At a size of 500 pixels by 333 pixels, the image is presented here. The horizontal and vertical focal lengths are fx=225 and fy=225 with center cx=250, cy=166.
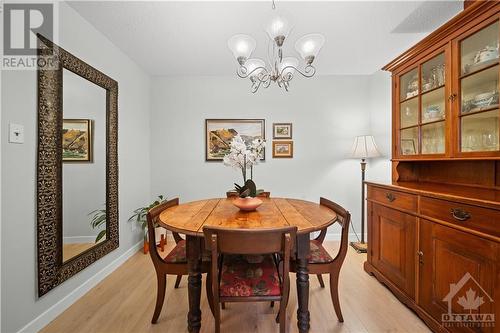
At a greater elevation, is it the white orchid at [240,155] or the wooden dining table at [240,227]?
the white orchid at [240,155]

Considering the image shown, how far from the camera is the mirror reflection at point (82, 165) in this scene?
70.4 inches

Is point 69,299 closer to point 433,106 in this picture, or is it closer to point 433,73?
point 433,106

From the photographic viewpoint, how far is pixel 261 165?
331 centimetres

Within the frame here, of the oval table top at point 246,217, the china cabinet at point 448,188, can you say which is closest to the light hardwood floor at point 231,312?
the china cabinet at point 448,188

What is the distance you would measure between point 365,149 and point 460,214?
1.69m

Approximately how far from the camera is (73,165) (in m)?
1.87

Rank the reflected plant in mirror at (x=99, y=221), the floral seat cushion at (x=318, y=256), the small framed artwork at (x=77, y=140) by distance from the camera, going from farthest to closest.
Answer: the reflected plant in mirror at (x=99, y=221), the small framed artwork at (x=77, y=140), the floral seat cushion at (x=318, y=256)

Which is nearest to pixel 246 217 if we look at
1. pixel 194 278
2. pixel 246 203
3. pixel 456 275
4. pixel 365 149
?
pixel 246 203

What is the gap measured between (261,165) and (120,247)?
2.03 m

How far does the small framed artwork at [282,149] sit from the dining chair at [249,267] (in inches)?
77.8

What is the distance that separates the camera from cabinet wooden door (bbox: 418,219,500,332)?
1.16 metres

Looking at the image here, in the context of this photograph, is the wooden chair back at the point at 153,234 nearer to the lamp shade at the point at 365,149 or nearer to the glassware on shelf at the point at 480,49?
the glassware on shelf at the point at 480,49

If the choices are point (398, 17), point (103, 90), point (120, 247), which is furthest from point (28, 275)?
point (398, 17)

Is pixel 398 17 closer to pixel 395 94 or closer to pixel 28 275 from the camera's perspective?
pixel 395 94
